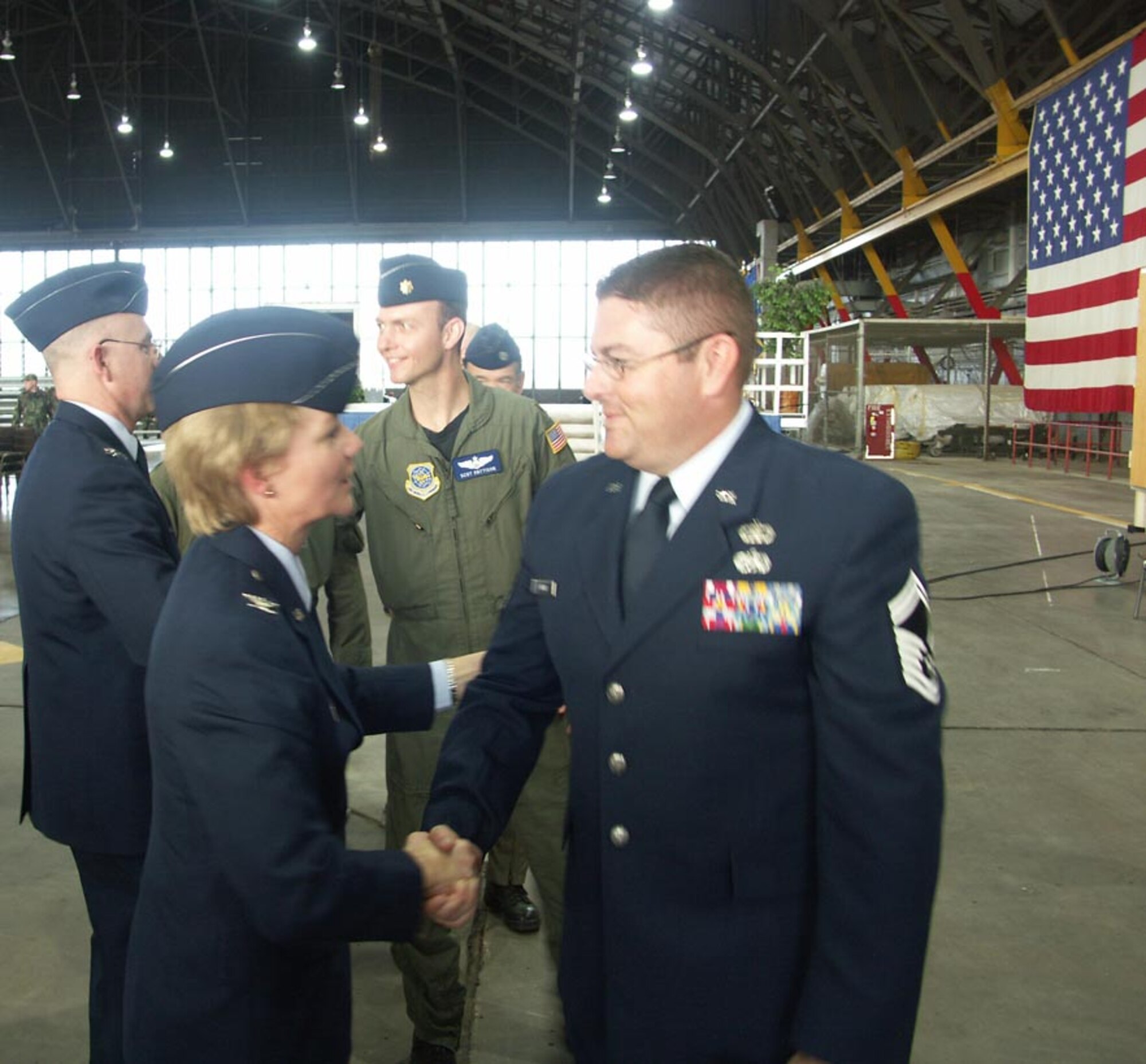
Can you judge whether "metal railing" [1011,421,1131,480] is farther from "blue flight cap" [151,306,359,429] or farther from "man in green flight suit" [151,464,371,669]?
"blue flight cap" [151,306,359,429]

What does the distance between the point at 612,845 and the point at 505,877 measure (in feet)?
7.06

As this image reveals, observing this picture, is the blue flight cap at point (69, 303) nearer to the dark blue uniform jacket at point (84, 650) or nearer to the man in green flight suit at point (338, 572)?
the dark blue uniform jacket at point (84, 650)

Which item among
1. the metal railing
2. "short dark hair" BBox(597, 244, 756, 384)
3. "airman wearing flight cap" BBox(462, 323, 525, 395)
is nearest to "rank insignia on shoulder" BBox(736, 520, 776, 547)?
"short dark hair" BBox(597, 244, 756, 384)

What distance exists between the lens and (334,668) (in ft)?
5.87

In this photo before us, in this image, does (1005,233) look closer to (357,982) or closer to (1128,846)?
(1128,846)

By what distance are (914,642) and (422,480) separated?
1.78 metres

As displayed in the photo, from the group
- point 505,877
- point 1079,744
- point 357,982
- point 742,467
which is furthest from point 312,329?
point 1079,744

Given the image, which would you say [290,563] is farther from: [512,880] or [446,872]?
[512,880]

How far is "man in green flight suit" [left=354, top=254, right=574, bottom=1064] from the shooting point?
3.01 m

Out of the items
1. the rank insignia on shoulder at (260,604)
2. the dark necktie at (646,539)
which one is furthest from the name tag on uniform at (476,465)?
the rank insignia on shoulder at (260,604)

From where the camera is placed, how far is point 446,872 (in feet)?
5.42

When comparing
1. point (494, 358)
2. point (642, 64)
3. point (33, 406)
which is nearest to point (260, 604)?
point (494, 358)

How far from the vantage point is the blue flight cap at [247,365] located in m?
1.62

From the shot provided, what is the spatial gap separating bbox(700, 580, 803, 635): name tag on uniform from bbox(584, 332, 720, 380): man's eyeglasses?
13.9 inches
